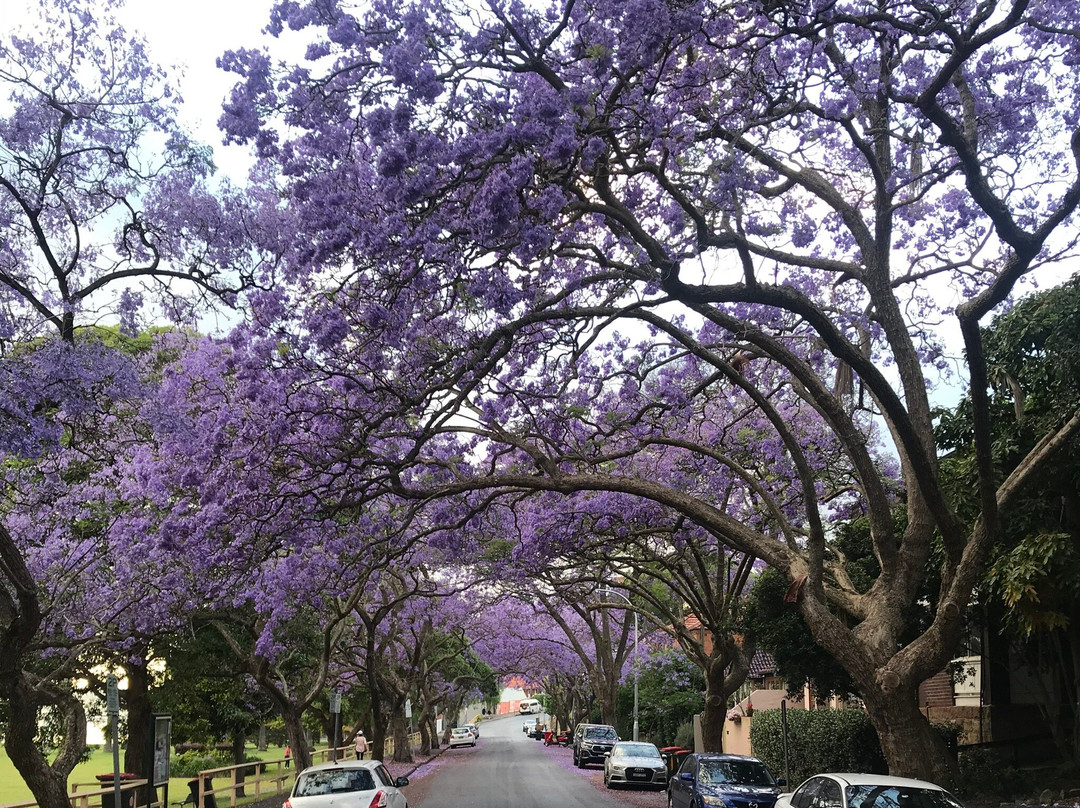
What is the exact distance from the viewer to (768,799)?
Result: 15.9m

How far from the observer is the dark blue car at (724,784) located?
1588 centimetres

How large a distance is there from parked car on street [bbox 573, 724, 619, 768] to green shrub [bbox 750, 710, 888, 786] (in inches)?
493

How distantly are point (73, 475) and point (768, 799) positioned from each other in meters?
13.3

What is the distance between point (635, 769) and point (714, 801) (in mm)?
12656

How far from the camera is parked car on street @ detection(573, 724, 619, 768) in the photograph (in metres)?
38.9

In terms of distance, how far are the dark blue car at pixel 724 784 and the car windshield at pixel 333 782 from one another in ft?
17.8

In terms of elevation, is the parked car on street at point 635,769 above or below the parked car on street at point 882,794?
below

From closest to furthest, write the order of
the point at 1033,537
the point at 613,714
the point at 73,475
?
the point at 1033,537 < the point at 73,475 < the point at 613,714

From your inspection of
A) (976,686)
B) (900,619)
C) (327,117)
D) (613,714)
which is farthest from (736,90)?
(613,714)

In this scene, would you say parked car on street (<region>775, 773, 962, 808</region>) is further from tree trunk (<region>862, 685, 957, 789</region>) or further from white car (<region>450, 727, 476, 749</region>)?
white car (<region>450, 727, 476, 749</region>)

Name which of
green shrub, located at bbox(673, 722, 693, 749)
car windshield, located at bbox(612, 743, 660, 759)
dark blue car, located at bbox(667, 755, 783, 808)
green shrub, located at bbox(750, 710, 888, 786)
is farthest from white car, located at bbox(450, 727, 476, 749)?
dark blue car, located at bbox(667, 755, 783, 808)

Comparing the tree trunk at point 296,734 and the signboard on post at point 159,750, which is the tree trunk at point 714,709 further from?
the signboard on post at point 159,750

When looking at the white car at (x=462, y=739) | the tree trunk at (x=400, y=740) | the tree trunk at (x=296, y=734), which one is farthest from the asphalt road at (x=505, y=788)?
the white car at (x=462, y=739)

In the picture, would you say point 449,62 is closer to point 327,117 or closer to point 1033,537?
point 327,117
